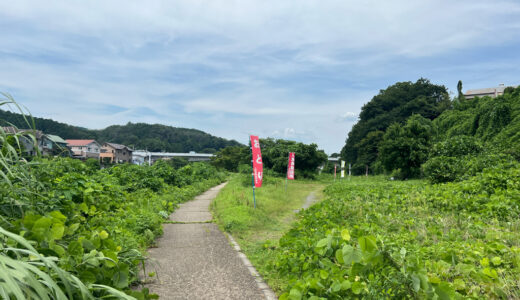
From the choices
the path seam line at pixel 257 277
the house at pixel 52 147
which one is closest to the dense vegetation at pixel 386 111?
the path seam line at pixel 257 277

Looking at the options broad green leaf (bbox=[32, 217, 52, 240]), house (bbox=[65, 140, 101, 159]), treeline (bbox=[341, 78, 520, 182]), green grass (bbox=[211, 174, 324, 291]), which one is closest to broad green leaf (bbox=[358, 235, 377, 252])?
green grass (bbox=[211, 174, 324, 291])

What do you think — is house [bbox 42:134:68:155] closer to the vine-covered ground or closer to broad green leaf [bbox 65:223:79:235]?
the vine-covered ground

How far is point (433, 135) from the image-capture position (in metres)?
36.3

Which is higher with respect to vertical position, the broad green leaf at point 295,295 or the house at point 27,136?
the house at point 27,136

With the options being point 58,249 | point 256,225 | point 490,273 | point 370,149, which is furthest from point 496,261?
point 370,149

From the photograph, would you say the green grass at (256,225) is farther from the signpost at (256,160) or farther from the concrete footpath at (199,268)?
the signpost at (256,160)

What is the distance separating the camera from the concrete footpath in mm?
4152

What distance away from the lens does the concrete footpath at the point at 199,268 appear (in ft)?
13.6

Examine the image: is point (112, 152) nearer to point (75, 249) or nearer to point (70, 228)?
point (70, 228)

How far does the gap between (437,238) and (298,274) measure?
2181 millimetres

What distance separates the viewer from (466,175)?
13336 mm

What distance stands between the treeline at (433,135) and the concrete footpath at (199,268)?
11465mm

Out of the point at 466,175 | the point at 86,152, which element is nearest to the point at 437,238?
the point at 466,175

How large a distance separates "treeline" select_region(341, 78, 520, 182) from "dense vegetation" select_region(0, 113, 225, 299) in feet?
41.5
